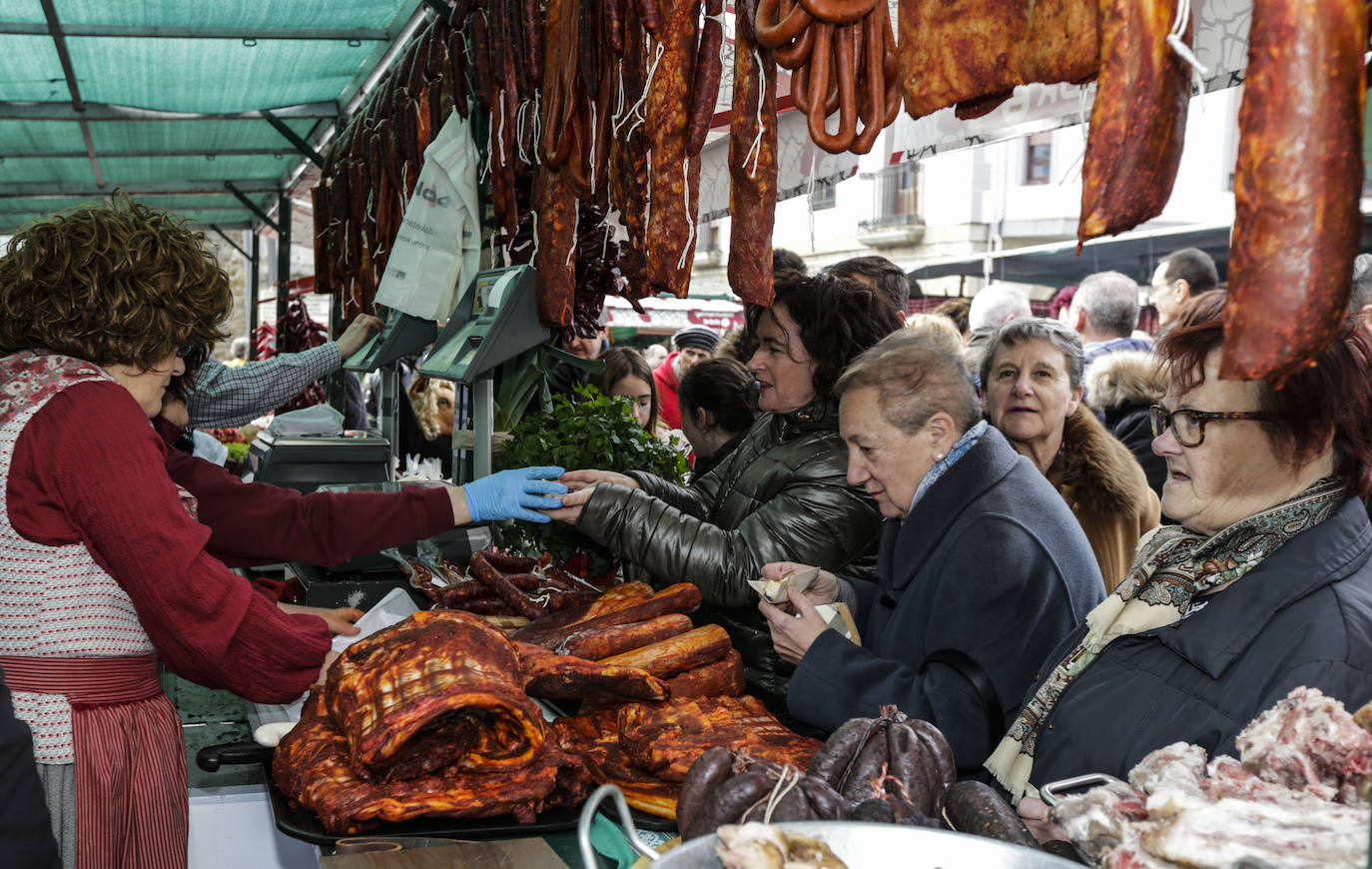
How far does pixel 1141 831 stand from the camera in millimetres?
1079

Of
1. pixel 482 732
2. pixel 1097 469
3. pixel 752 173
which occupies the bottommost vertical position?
pixel 482 732

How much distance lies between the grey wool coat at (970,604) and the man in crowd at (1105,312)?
3.54 meters

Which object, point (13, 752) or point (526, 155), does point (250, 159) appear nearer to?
point (526, 155)

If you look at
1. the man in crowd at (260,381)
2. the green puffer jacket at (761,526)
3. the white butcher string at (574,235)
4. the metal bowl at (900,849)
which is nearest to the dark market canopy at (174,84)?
the man in crowd at (260,381)

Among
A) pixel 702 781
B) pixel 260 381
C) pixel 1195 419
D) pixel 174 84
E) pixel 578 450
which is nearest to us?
pixel 702 781

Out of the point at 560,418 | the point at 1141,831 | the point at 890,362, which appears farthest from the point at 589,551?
the point at 1141,831

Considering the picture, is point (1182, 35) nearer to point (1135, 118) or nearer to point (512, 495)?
point (1135, 118)

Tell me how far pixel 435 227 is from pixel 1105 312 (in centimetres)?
367

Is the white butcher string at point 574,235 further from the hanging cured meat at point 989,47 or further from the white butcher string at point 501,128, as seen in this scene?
the hanging cured meat at point 989,47

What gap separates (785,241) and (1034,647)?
114 ft

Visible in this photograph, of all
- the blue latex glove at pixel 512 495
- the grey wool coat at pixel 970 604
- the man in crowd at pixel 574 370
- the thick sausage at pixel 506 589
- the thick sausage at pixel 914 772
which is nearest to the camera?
the thick sausage at pixel 914 772

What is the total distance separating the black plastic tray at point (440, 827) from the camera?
1.89 meters

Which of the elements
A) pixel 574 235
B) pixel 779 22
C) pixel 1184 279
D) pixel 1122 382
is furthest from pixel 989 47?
pixel 1184 279

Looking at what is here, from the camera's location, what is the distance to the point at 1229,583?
76.5 inches
